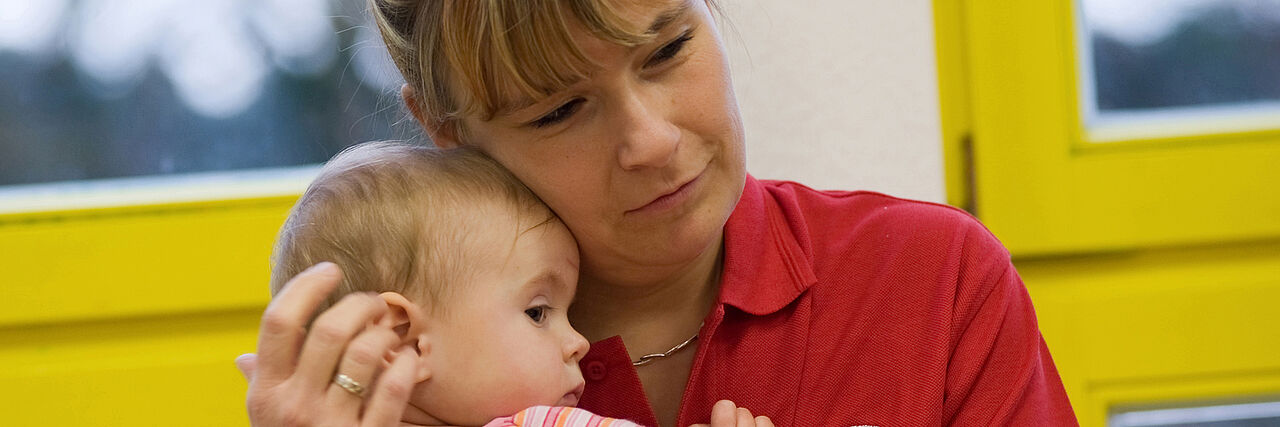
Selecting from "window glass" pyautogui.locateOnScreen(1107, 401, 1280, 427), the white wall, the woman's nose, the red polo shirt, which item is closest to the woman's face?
the woman's nose

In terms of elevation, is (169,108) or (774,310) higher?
(169,108)

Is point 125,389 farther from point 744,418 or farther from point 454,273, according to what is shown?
point 744,418

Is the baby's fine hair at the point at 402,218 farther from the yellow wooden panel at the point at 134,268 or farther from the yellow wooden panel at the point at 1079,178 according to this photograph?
the yellow wooden panel at the point at 1079,178

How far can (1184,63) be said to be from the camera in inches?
73.8

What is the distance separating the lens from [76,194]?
187 centimetres

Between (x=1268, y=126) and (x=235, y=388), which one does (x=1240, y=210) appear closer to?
(x=1268, y=126)

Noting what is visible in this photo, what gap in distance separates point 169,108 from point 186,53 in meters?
0.10

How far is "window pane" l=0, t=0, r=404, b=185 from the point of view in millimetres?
1870

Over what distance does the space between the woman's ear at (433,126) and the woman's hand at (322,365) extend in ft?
0.97

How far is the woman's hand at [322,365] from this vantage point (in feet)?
3.24

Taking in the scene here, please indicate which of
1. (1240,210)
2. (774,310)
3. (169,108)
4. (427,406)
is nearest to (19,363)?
(169,108)

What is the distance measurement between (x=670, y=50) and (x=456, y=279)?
32 cm

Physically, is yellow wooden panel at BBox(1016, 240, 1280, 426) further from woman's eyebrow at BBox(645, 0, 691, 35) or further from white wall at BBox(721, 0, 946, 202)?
woman's eyebrow at BBox(645, 0, 691, 35)

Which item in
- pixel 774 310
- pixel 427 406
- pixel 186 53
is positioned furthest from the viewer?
pixel 186 53
